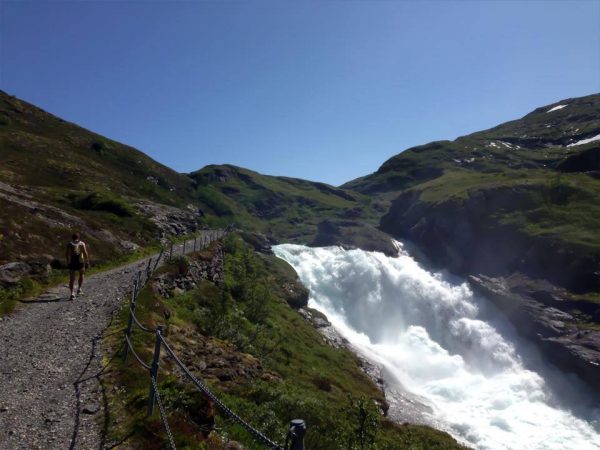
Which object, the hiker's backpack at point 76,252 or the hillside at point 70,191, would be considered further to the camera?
the hillside at point 70,191

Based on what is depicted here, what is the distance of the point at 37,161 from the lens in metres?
72.6

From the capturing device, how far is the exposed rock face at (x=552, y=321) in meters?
60.9

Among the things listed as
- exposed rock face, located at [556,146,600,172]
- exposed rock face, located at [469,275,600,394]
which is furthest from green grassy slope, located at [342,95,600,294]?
exposed rock face, located at [469,275,600,394]

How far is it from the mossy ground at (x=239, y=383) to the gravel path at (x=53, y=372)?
1.91ft

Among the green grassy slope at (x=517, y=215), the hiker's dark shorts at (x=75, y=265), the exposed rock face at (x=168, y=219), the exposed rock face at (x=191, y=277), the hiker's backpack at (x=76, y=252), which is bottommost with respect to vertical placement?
the exposed rock face at (x=191, y=277)

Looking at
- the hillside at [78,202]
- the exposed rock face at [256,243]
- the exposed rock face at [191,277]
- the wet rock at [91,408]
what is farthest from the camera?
the exposed rock face at [256,243]

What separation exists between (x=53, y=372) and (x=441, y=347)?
7056 cm

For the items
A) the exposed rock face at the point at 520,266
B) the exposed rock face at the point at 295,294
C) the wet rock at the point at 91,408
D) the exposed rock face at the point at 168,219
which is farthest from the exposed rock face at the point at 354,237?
the wet rock at the point at 91,408

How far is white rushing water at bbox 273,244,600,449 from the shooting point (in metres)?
48.6

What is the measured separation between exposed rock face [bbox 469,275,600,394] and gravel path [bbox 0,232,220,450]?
6763 cm

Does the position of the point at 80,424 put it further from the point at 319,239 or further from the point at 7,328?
the point at 319,239

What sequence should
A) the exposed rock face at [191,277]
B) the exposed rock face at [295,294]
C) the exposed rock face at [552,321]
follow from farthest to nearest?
the exposed rock face at [295,294], the exposed rock face at [552,321], the exposed rock face at [191,277]

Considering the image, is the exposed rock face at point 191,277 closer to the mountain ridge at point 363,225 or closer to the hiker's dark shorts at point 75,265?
the hiker's dark shorts at point 75,265

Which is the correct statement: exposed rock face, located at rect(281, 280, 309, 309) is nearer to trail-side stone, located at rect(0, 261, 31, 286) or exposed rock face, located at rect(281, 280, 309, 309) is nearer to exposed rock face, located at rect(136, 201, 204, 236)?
exposed rock face, located at rect(136, 201, 204, 236)
